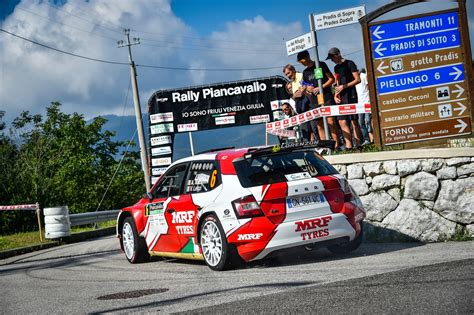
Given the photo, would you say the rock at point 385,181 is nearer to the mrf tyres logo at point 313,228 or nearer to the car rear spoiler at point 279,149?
the car rear spoiler at point 279,149

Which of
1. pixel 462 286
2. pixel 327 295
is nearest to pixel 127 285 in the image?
pixel 327 295

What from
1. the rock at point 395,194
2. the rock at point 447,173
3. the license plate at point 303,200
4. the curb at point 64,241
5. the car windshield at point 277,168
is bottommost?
the curb at point 64,241

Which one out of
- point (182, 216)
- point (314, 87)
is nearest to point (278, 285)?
point (182, 216)

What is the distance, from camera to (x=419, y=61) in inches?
496

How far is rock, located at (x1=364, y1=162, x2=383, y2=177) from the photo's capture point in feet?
39.5

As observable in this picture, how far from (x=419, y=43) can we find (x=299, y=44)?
2.91m

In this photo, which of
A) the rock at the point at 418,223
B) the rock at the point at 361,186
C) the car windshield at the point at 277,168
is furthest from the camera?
the rock at the point at 361,186

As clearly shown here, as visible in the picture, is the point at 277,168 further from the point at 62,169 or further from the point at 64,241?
the point at 62,169

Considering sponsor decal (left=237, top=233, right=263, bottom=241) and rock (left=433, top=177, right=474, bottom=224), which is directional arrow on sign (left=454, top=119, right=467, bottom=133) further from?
sponsor decal (left=237, top=233, right=263, bottom=241)

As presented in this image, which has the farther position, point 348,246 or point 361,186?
point 361,186

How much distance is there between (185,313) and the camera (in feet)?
21.9

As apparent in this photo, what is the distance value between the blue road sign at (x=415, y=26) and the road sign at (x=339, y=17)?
1.50 metres

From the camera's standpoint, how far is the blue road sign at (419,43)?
1248 centimetres

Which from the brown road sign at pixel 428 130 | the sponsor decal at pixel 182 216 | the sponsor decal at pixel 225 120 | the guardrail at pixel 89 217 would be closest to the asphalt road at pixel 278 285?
the sponsor decal at pixel 182 216
